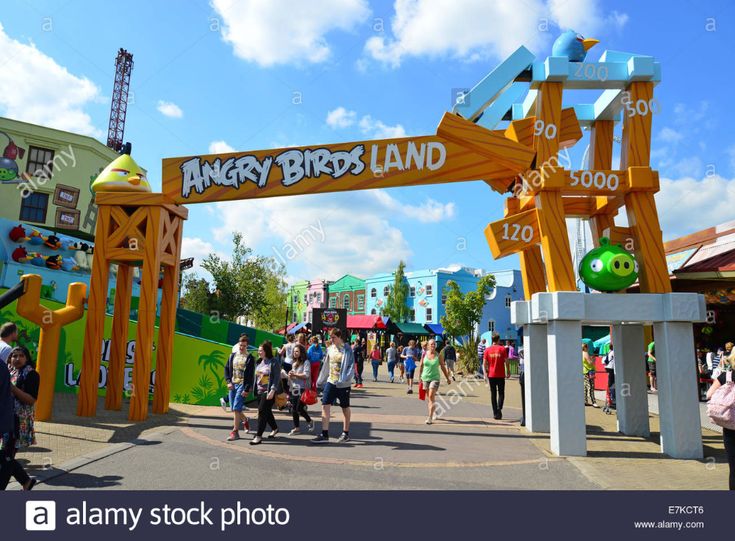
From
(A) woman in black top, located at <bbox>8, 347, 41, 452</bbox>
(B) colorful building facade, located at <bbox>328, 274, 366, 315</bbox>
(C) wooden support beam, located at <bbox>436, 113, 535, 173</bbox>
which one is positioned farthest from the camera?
(B) colorful building facade, located at <bbox>328, 274, 366, 315</bbox>

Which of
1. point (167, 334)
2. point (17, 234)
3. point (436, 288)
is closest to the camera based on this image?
point (167, 334)

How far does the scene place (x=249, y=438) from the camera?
830 cm

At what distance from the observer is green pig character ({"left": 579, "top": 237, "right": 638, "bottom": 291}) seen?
7.83m

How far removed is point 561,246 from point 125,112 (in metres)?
52.0

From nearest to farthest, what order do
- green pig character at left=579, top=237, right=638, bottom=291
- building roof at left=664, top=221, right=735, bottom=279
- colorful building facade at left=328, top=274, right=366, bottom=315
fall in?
1. green pig character at left=579, top=237, right=638, bottom=291
2. building roof at left=664, top=221, right=735, bottom=279
3. colorful building facade at left=328, top=274, right=366, bottom=315

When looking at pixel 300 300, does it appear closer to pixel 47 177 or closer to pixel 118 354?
pixel 47 177

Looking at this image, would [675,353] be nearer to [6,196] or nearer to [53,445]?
[53,445]

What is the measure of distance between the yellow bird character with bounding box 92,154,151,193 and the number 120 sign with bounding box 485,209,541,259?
24.1ft

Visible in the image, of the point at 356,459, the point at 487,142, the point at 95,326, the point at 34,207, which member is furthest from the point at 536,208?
the point at 34,207

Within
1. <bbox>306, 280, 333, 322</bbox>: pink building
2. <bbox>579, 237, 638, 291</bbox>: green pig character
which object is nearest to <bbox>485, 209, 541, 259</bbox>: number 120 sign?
<bbox>579, 237, 638, 291</bbox>: green pig character

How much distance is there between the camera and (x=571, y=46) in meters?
8.51

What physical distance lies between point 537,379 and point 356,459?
13.9ft

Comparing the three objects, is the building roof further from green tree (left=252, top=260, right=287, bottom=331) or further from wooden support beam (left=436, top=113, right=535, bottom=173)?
green tree (left=252, top=260, right=287, bottom=331)
